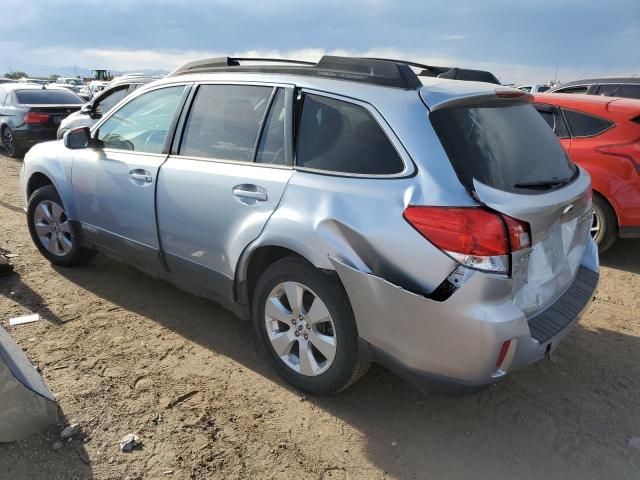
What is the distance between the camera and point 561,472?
8.09ft

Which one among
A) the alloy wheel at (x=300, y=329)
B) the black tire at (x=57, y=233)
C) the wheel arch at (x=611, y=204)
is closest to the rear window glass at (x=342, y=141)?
the alloy wheel at (x=300, y=329)

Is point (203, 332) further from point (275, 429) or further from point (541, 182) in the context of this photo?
point (541, 182)

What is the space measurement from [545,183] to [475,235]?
0.67 meters

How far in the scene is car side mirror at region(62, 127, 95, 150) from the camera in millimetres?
4078

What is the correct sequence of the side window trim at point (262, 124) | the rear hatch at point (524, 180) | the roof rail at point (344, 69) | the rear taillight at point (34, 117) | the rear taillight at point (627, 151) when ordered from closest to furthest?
the rear hatch at point (524, 180) → the roof rail at point (344, 69) → the side window trim at point (262, 124) → the rear taillight at point (627, 151) → the rear taillight at point (34, 117)

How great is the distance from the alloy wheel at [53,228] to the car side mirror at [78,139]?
0.66 meters

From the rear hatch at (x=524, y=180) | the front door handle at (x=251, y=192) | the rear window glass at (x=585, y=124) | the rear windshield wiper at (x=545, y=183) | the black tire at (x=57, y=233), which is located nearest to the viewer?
the rear hatch at (x=524, y=180)

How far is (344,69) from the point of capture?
2803mm

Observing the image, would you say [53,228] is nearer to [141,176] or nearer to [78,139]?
[78,139]

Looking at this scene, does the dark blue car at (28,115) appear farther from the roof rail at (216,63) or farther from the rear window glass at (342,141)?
the rear window glass at (342,141)

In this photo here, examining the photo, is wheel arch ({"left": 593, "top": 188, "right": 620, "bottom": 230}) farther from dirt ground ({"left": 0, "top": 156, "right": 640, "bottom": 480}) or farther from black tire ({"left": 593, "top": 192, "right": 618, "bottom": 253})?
dirt ground ({"left": 0, "top": 156, "right": 640, "bottom": 480})

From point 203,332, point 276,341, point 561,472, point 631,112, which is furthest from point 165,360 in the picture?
point 631,112

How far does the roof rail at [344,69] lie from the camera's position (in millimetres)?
2561

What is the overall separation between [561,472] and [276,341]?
1.60 metres
